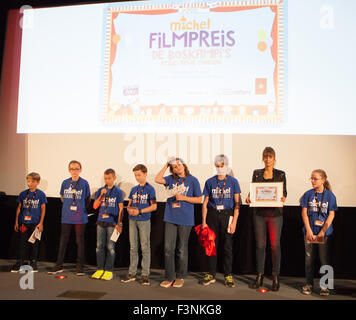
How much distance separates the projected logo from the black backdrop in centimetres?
119

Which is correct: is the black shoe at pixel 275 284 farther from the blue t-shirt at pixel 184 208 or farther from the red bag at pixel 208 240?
the blue t-shirt at pixel 184 208

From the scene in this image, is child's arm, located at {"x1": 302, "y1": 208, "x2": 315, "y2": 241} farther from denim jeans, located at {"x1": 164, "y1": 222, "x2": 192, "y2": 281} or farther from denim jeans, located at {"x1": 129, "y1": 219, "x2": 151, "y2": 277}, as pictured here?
denim jeans, located at {"x1": 129, "y1": 219, "x2": 151, "y2": 277}

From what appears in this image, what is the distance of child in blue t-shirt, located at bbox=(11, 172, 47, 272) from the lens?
14.5 feet

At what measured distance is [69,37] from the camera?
192 inches

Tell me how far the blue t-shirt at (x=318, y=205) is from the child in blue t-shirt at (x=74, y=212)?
2.58 meters

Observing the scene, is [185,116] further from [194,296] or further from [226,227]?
[194,296]

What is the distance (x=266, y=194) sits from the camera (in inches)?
144

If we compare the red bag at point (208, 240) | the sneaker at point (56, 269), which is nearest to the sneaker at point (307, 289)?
the red bag at point (208, 240)

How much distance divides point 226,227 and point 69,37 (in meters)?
3.37

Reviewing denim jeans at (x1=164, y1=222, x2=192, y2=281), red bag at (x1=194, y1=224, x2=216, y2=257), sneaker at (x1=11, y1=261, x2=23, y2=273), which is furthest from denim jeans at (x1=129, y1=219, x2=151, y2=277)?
sneaker at (x1=11, y1=261, x2=23, y2=273)

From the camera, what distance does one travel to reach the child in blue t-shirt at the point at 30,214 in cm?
442

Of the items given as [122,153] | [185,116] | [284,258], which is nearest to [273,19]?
[185,116]
